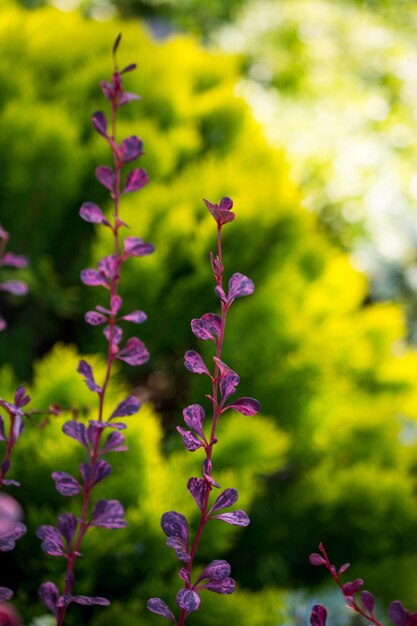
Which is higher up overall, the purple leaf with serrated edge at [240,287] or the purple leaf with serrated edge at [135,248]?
the purple leaf with serrated edge at [240,287]

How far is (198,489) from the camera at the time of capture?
482 millimetres

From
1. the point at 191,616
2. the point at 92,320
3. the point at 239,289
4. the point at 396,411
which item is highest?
the point at 239,289

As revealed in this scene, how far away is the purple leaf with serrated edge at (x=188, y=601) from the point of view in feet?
1.47

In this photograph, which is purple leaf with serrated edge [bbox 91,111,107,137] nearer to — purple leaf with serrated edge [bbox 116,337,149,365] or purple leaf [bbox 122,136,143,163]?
purple leaf [bbox 122,136,143,163]

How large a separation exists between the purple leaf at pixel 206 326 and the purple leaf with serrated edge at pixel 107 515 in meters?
0.19

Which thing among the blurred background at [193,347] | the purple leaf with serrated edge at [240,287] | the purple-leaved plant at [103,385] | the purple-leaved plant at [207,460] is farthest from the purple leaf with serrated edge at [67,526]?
the blurred background at [193,347]

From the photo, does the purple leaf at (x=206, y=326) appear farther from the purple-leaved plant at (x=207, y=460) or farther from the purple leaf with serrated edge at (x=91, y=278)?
the purple leaf with serrated edge at (x=91, y=278)

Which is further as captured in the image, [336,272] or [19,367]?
[336,272]

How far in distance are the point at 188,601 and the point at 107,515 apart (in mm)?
159

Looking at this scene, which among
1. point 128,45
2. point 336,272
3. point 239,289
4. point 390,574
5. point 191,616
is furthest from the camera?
point 128,45

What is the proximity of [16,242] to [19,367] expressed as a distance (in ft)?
1.02

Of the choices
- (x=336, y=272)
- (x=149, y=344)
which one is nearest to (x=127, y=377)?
(x=149, y=344)

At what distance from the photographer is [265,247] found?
192cm

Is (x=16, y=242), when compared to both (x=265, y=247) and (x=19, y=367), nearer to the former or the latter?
(x=19, y=367)
